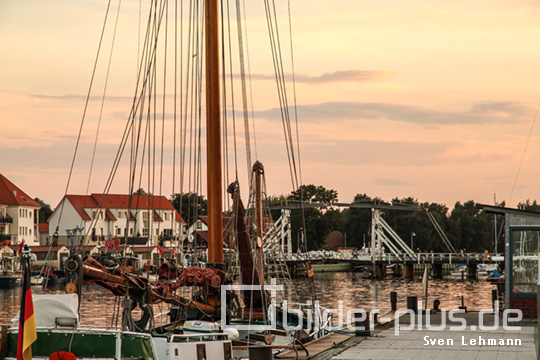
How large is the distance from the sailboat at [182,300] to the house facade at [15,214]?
120709mm

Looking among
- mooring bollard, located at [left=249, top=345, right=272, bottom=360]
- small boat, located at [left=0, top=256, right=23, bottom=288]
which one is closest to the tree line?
small boat, located at [left=0, top=256, right=23, bottom=288]

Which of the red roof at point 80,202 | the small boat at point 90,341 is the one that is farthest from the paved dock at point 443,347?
the red roof at point 80,202

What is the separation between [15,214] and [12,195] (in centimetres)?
429

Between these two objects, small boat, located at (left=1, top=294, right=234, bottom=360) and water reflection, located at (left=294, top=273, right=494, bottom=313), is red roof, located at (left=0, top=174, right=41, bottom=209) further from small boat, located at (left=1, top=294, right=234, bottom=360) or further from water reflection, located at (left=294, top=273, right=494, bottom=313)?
small boat, located at (left=1, top=294, right=234, bottom=360)

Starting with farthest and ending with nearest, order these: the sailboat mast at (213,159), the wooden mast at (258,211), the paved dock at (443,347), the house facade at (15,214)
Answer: the house facade at (15,214) → the sailboat mast at (213,159) → the wooden mast at (258,211) → the paved dock at (443,347)

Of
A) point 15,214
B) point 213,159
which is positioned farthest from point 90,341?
point 15,214

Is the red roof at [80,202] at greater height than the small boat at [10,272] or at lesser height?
greater

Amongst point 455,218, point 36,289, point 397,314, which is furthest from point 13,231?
point 397,314

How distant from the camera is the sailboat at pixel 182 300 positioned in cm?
1720

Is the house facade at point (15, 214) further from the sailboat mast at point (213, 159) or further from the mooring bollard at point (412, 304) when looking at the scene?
the sailboat mast at point (213, 159)

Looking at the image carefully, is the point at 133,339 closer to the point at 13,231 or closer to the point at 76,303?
the point at 76,303

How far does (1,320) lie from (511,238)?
4310 cm

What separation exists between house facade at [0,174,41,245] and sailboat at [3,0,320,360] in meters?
121

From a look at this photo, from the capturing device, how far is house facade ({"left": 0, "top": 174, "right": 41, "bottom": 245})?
145m
